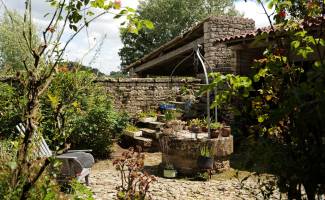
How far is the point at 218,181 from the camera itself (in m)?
6.48

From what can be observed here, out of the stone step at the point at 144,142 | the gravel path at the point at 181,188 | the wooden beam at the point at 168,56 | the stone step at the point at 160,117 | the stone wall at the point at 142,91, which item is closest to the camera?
the gravel path at the point at 181,188

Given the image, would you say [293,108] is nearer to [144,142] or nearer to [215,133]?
[215,133]

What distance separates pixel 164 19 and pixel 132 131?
61.7 ft

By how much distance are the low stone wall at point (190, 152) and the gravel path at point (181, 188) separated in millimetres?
356

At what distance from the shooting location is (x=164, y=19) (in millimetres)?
27391

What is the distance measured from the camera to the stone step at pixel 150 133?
935 centimetres

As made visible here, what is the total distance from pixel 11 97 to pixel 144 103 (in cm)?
419

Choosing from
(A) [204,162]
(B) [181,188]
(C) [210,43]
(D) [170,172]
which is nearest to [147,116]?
(C) [210,43]

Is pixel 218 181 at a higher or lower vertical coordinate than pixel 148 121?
lower

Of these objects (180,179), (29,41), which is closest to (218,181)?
(180,179)

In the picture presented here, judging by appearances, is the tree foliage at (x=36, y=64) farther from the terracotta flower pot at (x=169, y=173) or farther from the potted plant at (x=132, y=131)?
the potted plant at (x=132, y=131)

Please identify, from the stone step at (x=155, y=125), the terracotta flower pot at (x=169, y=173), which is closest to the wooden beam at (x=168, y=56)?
the stone step at (x=155, y=125)

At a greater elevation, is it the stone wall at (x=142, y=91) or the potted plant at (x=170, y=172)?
the stone wall at (x=142, y=91)

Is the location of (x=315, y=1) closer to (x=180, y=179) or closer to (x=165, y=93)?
(x=180, y=179)
